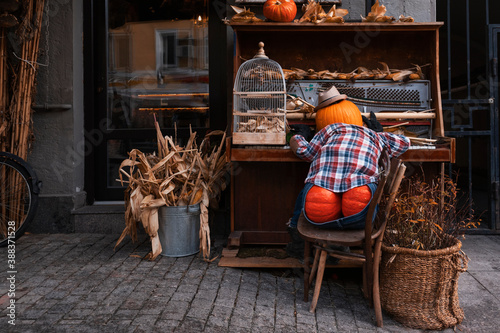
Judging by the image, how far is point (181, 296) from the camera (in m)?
3.29

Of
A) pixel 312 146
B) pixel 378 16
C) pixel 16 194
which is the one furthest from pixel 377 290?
pixel 16 194

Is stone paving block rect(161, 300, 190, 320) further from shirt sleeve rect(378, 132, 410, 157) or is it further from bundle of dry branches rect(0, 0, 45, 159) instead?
bundle of dry branches rect(0, 0, 45, 159)

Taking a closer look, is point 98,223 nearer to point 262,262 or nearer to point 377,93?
point 262,262

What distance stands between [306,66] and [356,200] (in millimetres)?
2388

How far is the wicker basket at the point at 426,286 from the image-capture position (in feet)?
9.32

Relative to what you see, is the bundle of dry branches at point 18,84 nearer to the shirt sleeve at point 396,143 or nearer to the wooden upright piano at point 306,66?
the wooden upright piano at point 306,66

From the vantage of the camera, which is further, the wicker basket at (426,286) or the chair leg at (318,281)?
the chair leg at (318,281)

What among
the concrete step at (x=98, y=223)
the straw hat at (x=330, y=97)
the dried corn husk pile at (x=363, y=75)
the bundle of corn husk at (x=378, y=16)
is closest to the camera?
the straw hat at (x=330, y=97)

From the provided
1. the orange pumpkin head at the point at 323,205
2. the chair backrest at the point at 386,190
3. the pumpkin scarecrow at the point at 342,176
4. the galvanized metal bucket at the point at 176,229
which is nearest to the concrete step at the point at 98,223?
the galvanized metal bucket at the point at 176,229

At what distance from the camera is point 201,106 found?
5613 millimetres

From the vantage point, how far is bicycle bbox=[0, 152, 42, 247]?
4.61 meters

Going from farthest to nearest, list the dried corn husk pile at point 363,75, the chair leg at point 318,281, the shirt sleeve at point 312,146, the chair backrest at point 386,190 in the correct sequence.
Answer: the dried corn husk pile at point 363,75
the shirt sleeve at point 312,146
the chair leg at point 318,281
the chair backrest at point 386,190

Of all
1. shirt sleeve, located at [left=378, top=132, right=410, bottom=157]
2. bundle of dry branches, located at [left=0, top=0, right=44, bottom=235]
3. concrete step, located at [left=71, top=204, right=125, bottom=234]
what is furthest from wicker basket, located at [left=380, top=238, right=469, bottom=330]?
bundle of dry branches, located at [left=0, top=0, right=44, bottom=235]

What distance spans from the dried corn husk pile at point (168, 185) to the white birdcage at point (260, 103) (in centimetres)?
62
